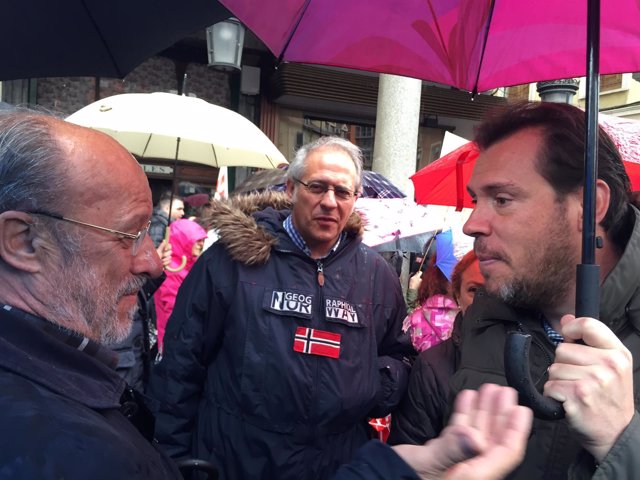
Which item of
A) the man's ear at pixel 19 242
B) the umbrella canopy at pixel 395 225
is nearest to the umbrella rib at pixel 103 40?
the man's ear at pixel 19 242

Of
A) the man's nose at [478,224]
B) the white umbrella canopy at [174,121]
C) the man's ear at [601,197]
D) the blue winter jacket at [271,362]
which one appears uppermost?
the white umbrella canopy at [174,121]

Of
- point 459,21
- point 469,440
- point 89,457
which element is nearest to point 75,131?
point 89,457

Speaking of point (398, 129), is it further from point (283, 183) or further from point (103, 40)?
point (103, 40)

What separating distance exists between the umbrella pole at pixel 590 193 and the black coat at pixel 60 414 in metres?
0.94

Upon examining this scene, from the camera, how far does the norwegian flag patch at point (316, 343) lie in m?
2.30

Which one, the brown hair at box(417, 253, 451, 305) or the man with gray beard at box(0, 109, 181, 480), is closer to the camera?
the man with gray beard at box(0, 109, 181, 480)

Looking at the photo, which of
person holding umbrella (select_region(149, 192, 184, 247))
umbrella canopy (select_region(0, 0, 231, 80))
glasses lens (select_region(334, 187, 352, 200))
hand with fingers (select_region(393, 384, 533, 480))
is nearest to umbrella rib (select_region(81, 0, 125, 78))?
umbrella canopy (select_region(0, 0, 231, 80))

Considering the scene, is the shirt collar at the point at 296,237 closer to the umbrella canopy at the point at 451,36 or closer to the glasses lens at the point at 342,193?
the glasses lens at the point at 342,193

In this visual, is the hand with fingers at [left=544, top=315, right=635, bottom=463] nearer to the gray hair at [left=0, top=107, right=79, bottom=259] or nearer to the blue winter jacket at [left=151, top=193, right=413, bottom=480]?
the gray hair at [left=0, top=107, right=79, bottom=259]

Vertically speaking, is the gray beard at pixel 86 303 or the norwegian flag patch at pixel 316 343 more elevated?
the gray beard at pixel 86 303

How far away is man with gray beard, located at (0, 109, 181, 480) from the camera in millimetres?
952

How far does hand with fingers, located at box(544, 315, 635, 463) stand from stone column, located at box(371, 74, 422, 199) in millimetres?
5819

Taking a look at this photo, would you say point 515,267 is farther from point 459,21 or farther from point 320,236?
point 320,236

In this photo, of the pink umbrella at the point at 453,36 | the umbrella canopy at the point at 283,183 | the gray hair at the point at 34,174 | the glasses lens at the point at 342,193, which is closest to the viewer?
the gray hair at the point at 34,174
